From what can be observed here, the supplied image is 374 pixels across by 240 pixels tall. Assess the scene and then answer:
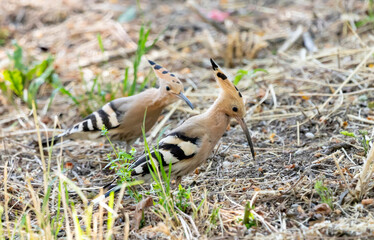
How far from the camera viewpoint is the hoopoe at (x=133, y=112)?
3.64 m

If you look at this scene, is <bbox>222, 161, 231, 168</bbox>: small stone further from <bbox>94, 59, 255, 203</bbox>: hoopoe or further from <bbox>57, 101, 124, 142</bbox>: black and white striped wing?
<bbox>57, 101, 124, 142</bbox>: black and white striped wing

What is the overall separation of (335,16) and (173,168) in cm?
366

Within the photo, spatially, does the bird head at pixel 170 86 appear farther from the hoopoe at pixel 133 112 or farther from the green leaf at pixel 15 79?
the green leaf at pixel 15 79

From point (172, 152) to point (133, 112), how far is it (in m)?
0.77

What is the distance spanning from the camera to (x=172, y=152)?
9.91ft

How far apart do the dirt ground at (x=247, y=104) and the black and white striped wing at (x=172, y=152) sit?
23 centimetres

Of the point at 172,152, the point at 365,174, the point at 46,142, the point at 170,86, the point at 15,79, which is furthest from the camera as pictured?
the point at 15,79

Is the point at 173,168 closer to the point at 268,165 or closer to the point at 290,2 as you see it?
the point at 268,165

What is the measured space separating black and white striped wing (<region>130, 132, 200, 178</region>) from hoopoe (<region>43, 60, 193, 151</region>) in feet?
1.96

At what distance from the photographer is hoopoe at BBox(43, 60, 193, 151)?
11.9 feet

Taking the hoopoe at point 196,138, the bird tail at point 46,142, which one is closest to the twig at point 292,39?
the hoopoe at point 196,138

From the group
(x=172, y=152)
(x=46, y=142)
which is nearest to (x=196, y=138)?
(x=172, y=152)

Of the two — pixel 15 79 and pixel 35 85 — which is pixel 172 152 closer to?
pixel 35 85

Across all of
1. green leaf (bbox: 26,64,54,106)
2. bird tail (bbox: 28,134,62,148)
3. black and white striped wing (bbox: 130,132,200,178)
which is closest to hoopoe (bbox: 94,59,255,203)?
black and white striped wing (bbox: 130,132,200,178)
